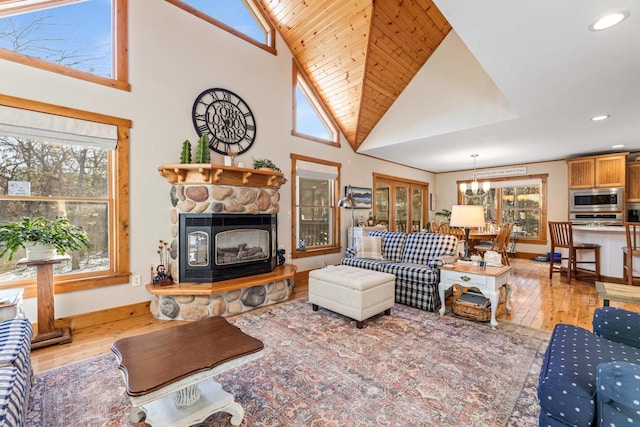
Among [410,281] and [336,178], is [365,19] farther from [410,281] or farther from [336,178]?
[410,281]

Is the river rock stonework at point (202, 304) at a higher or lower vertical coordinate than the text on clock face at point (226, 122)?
lower

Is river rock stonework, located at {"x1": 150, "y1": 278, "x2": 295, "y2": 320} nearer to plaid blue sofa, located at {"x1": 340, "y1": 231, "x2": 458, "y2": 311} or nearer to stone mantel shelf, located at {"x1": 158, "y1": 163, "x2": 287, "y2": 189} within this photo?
stone mantel shelf, located at {"x1": 158, "y1": 163, "x2": 287, "y2": 189}

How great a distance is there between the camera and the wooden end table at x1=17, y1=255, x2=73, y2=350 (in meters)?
2.54

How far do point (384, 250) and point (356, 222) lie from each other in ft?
5.83

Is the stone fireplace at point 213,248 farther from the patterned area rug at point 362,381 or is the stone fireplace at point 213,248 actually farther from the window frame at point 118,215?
the patterned area rug at point 362,381

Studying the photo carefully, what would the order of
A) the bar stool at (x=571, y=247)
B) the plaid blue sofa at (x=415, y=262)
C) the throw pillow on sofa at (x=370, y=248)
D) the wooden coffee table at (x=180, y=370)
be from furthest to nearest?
the bar stool at (x=571, y=247) < the throw pillow on sofa at (x=370, y=248) < the plaid blue sofa at (x=415, y=262) < the wooden coffee table at (x=180, y=370)

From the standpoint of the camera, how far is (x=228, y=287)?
3279 mm

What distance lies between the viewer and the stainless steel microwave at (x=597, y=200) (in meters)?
5.58

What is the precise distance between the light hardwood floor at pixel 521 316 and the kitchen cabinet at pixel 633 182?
2.50 meters

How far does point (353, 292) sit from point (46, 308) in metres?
2.88

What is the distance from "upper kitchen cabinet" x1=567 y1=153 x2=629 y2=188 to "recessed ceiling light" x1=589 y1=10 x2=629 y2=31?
16.9 feet

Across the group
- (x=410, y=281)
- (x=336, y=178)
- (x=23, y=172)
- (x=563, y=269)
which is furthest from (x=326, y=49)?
(x=563, y=269)

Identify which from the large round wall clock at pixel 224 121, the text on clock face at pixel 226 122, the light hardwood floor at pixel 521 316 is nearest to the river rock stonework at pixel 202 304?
the light hardwood floor at pixel 521 316

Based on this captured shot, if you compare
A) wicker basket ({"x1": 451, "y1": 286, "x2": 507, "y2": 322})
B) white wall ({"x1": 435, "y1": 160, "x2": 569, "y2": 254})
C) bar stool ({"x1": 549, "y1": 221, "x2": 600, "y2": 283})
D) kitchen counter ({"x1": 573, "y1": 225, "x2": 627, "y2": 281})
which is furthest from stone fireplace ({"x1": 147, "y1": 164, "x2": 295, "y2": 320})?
white wall ({"x1": 435, "y1": 160, "x2": 569, "y2": 254})
